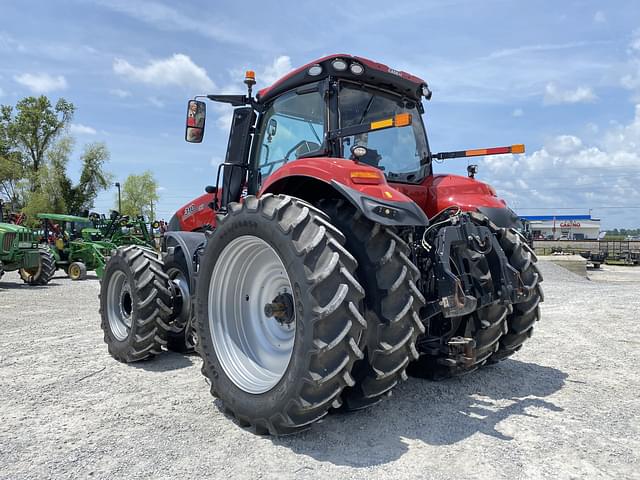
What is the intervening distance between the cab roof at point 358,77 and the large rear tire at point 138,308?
1.99m

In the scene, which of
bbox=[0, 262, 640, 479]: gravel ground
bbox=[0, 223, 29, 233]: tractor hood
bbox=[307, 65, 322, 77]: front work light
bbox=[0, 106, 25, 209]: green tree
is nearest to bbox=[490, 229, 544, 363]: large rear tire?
bbox=[0, 262, 640, 479]: gravel ground

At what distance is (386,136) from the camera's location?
4184 mm

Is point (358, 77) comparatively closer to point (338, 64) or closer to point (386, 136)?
point (338, 64)

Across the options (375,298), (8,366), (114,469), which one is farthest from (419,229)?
(8,366)

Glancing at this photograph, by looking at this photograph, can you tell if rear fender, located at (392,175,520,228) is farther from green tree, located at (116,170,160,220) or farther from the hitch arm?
green tree, located at (116,170,160,220)

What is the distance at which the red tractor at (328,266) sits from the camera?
2812 millimetres

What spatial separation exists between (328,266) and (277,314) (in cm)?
71

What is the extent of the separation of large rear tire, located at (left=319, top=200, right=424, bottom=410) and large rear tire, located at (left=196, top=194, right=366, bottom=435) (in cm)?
18

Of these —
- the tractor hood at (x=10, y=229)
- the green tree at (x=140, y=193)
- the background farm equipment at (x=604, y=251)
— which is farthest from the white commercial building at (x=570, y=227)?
the tractor hood at (x=10, y=229)

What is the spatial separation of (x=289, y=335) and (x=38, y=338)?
4.17m

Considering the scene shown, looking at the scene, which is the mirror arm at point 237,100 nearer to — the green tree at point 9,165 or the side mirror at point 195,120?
the side mirror at point 195,120

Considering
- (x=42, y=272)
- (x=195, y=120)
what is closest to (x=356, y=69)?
(x=195, y=120)

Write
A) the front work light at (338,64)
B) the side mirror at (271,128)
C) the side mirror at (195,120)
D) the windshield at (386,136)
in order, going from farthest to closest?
1. the side mirror at (195,120)
2. the side mirror at (271,128)
3. the windshield at (386,136)
4. the front work light at (338,64)

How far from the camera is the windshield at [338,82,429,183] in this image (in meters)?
3.87
